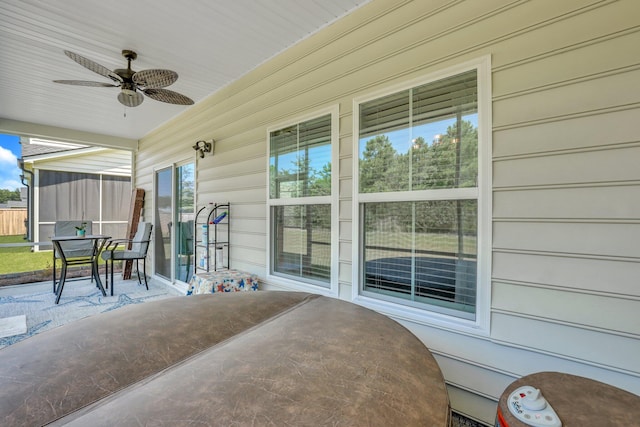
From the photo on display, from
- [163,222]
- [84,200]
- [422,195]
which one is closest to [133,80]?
[422,195]

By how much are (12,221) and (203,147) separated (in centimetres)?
764

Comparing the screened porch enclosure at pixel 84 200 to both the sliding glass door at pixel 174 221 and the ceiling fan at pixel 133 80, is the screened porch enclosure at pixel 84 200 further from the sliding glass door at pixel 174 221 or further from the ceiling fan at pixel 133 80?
the ceiling fan at pixel 133 80

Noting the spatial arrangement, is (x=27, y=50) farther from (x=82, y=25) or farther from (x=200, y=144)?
(x=200, y=144)

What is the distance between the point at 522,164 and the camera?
5.14 feet

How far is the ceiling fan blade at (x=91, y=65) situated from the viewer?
2.42 m

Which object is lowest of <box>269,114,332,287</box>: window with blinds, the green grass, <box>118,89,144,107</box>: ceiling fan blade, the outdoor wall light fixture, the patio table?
the green grass

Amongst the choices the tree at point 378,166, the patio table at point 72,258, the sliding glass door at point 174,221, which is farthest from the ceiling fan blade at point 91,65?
the patio table at point 72,258

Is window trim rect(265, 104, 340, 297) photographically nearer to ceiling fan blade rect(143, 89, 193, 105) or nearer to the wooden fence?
ceiling fan blade rect(143, 89, 193, 105)

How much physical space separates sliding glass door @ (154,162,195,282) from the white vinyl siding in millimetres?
3670

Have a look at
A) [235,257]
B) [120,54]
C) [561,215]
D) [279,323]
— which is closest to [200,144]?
[120,54]

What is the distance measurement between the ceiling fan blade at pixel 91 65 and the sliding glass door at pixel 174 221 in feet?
5.76

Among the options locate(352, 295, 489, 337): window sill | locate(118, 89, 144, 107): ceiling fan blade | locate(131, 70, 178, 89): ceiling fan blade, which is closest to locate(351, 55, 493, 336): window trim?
locate(352, 295, 489, 337): window sill

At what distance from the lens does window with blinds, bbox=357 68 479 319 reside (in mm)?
1790

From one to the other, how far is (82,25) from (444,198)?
333cm
